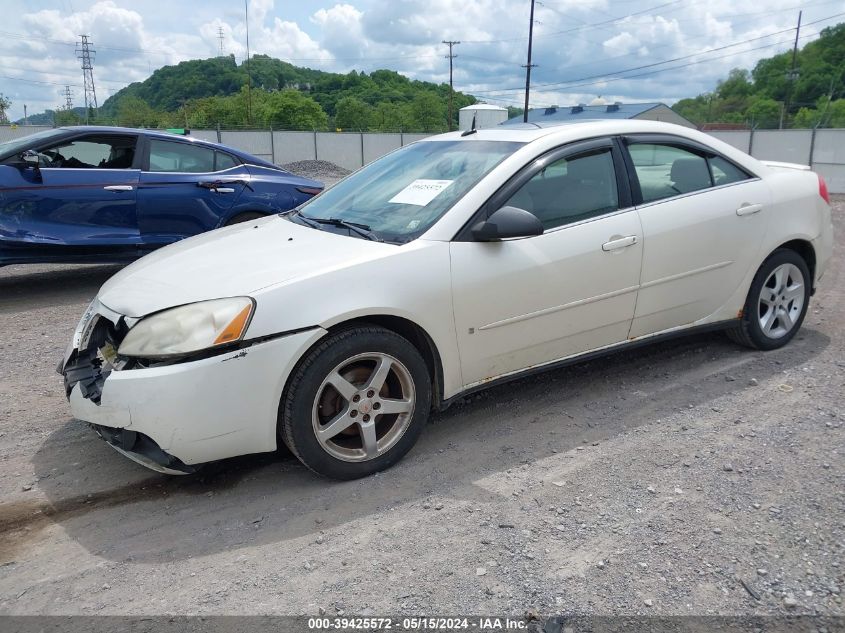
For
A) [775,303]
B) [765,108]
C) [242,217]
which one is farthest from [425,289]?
[765,108]

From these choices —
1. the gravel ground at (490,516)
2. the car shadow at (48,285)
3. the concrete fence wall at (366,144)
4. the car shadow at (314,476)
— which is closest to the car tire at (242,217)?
the car shadow at (48,285)

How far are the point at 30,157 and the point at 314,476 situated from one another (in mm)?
4925

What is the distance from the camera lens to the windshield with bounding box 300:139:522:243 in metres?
3.62

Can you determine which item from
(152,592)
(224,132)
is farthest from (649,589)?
(224,132)

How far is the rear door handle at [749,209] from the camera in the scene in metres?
4.46

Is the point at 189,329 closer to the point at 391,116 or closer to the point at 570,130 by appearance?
the point at 570,130

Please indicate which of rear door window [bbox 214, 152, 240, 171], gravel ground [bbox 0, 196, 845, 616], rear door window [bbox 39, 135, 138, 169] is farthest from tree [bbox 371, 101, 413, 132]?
gravel ground [bbox 0, 196, 845, 616]

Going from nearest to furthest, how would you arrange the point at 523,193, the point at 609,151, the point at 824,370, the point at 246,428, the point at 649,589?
the point at 649,589, the point at 246,428, the point at 523,193, the point at 609,151, the point at 824,370

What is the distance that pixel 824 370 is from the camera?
4.58m

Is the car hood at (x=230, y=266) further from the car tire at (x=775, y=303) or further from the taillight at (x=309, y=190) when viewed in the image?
the taillight at (x=309, y=190)

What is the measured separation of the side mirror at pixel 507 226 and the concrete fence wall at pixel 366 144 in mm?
27538

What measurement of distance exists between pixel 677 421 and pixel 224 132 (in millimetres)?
40680

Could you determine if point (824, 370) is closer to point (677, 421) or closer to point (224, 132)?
point (677, 421)

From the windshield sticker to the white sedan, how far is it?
0.01 metres
